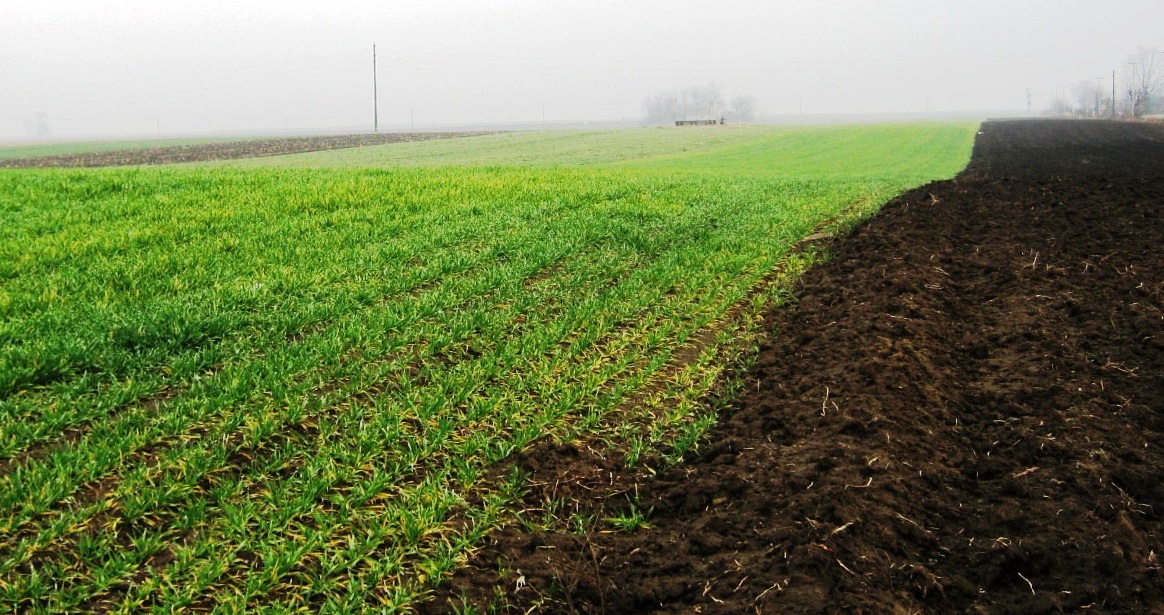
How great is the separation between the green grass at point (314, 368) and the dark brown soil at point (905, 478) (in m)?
0.37

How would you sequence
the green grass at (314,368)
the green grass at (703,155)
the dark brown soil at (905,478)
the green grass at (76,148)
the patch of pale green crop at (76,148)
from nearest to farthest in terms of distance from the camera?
the dark brown soil at (905,478) → the green grass at (314,368) → the green grass at (703,155) → the green grass at (76,148) → the patch of pale green crop at (76,148)

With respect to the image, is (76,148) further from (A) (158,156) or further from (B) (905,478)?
(B) (905,478)

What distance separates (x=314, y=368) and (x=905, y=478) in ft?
12.5

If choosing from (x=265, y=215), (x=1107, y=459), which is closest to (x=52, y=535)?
(x=1107, y=459)

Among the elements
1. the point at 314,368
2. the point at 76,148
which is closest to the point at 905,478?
the point at 314,368

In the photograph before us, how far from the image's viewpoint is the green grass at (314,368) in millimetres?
3682

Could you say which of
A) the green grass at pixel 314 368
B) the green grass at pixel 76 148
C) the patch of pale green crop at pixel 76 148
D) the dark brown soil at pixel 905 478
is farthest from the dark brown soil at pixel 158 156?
the dark brown soil at pixel 905 478

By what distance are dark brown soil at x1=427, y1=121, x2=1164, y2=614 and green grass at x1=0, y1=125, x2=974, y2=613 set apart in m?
0.37

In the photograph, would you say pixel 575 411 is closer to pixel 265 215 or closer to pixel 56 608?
pixel 56 608

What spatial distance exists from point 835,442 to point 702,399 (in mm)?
1189

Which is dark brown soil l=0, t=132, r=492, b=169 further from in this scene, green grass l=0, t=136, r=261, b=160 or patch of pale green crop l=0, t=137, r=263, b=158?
patch of pale green crop l=0, t=137, r=263, b=158

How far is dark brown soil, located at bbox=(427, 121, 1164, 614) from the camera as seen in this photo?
131 inches

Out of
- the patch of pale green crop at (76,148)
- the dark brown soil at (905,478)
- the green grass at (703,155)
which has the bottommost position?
the dark brown soil at (905,478)

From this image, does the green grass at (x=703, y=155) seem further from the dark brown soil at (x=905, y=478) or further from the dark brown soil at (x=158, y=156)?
the dark brown soil at (x=905, y=478)
